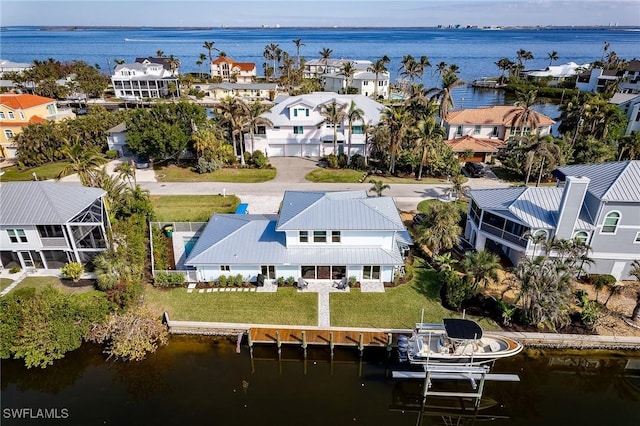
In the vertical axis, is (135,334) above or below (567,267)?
below

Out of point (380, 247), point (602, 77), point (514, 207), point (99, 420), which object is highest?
point (602, 77)

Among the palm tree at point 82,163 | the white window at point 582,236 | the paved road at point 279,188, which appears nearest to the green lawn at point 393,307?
the white window at point 582,236

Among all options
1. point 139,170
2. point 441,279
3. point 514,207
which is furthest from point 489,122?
point 139,170

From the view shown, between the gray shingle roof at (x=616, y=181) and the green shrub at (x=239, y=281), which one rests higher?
the gray shingle roof at (x=616, y=181)

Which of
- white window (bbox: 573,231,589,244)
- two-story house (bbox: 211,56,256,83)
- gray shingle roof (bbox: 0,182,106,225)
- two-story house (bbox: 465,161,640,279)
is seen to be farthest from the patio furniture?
two-story house (bbox: 211,56,256,83)

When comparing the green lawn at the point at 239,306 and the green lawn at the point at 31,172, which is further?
the green lawn at the point at 31,172

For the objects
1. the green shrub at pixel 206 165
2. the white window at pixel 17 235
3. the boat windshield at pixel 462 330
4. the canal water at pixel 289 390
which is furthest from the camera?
the green shrub at pixel 206 165

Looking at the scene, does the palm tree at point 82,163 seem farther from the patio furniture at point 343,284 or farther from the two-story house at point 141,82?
the two-story house at point 141,82

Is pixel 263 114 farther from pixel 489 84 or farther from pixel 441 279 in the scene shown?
pixel 489 84
